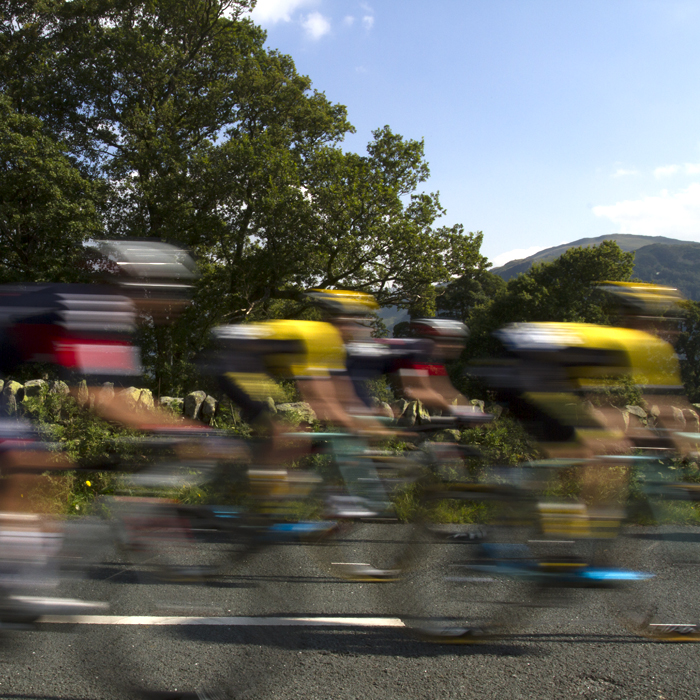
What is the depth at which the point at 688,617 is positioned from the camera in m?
3.61

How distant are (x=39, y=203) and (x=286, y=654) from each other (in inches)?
651

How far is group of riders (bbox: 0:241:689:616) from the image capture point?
8.00ft

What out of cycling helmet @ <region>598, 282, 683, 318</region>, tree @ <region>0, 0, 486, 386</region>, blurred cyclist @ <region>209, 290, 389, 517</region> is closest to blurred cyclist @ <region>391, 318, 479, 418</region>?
blurred cyclist @ <region>209, 290, 389, 517</region>

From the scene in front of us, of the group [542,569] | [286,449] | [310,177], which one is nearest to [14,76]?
[310,177]

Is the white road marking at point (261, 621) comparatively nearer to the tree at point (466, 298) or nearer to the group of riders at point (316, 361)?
the group of riders at point (316, 361)

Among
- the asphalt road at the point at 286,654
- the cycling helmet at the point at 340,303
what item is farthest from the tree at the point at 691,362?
the cycling helmet at the point at 340,303

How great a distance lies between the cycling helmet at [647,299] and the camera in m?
3.17

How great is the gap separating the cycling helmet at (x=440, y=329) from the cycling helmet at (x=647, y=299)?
1075mm

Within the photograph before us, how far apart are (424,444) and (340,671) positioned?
126 centimetres

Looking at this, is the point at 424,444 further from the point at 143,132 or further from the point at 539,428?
the point at 143,132

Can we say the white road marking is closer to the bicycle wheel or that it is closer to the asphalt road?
the asphalt road

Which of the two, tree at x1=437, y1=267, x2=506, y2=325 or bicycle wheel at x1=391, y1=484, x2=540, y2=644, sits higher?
tree at x1=437, y1=267, x2=506, y2=325

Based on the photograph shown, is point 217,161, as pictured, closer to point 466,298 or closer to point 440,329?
point 440,329

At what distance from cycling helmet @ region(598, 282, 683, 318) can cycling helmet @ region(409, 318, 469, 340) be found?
3.53 ft
